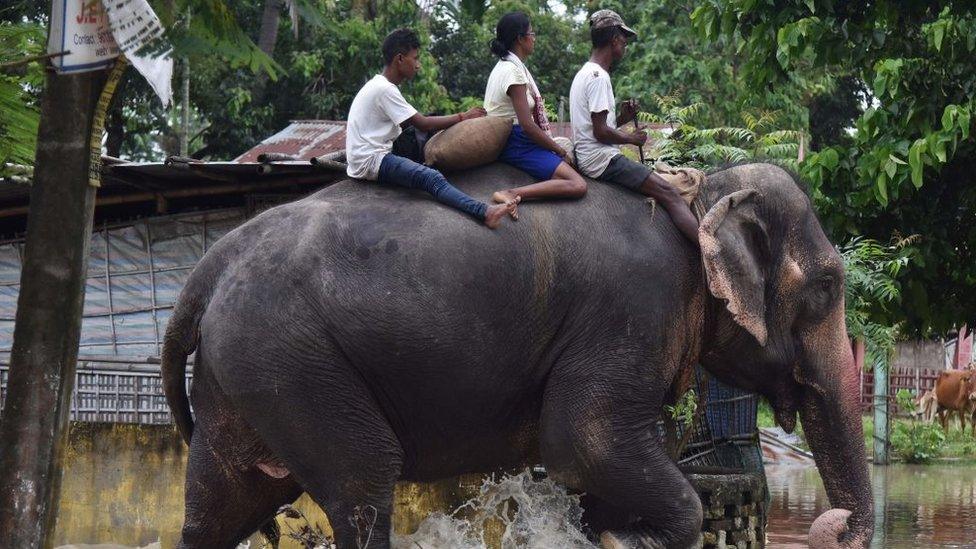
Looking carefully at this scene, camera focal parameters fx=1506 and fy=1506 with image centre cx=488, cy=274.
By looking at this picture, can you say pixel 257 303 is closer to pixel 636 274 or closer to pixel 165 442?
pixel 636 274

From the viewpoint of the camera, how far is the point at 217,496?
5.97 meters

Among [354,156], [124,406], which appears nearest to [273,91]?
[124,406]

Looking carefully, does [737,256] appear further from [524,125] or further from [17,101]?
[17,101]

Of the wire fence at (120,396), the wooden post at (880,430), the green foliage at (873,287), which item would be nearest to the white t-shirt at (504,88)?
the green foliage at (873,287)

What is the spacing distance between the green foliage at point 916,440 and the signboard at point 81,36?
56.1ft

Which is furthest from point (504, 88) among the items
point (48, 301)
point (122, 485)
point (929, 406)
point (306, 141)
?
point (929, 406)

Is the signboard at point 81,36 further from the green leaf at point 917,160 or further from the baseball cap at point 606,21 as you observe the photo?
the green leaf at point 917,160

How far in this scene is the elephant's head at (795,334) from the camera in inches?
246

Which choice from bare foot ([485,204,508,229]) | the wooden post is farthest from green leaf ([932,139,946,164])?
the wooden post

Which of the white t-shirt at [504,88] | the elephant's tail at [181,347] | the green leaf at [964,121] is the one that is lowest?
the elephant's tail at [181,347]

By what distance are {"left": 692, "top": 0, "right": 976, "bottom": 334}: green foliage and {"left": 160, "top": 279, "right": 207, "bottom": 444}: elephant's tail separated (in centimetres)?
563

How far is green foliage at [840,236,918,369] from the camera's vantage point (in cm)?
1046

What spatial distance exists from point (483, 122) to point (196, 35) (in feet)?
3.90

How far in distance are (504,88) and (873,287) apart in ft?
16.9
